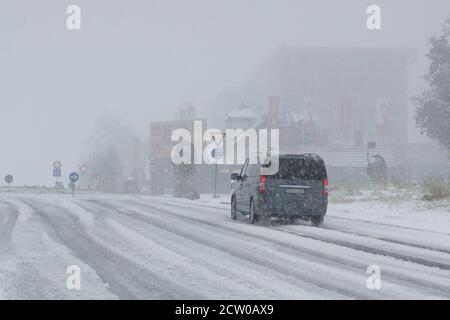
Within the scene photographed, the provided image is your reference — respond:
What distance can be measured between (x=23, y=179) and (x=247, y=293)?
5723 inches

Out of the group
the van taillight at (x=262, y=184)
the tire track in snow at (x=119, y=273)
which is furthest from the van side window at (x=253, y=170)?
the tire track in snow at (x=119, y=273)

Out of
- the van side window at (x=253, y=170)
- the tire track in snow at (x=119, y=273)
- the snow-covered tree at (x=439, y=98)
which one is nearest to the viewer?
the tire track in snow at (x=119, y=273)

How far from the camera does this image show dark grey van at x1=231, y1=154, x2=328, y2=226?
15.8m

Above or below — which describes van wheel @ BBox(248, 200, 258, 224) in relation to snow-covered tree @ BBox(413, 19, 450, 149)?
below

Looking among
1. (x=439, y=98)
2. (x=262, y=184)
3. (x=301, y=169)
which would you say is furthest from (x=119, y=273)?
(x=439, y=98)

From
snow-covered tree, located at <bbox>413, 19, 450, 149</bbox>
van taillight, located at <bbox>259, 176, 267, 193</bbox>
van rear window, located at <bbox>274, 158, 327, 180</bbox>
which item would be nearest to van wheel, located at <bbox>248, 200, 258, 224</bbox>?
van taillight, located at <bbox>259, 176, 267, 193</bbox>

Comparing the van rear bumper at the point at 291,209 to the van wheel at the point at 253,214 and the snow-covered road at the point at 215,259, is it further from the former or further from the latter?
the snow-covered road at the point at 215,259

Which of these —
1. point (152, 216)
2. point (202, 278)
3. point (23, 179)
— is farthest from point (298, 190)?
point (23, 179)

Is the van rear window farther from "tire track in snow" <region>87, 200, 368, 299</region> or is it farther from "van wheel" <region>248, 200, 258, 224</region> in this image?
"tire track in snow" <region>87, 200, 368, 299</region>

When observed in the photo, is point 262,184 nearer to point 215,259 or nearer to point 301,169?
point 301,169

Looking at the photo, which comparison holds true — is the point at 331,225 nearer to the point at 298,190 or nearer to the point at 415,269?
the point at 298,190

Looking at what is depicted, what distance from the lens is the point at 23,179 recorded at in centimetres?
14450

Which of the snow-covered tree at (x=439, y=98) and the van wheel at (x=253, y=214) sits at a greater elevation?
the snow-covered tree at (x=439, y=98)

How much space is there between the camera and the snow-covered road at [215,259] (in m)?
6.90
